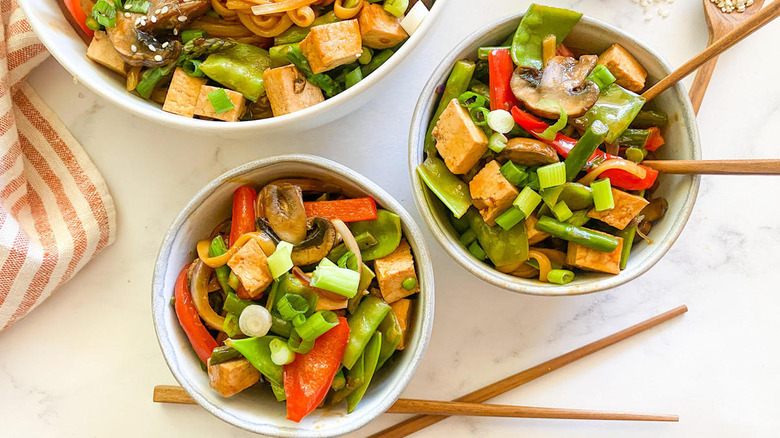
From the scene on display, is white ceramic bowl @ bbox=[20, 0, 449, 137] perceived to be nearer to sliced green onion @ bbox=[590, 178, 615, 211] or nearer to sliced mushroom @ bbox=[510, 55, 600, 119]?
sliced mushroom @ bbox=[510, 55, 600, 119]

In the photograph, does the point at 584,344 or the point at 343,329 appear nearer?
the point at 343,329

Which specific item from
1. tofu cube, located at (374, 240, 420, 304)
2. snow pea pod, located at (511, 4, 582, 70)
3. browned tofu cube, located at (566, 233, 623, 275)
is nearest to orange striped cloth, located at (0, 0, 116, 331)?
tofu cube, located at (374, 240, 420, 304)

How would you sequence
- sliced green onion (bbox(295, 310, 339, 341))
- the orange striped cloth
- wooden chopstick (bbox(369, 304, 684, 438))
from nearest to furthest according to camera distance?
sliced green onion (bbox(295, 310, 339, 341)) → the orange striped cloth → wooden chopstick (bbox(369, 304, 684, 438))

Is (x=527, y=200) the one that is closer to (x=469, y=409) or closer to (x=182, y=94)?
(x=469, y=409)

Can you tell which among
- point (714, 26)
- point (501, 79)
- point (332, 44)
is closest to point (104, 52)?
point (332, 44)

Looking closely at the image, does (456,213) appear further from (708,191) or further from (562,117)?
(708,191)

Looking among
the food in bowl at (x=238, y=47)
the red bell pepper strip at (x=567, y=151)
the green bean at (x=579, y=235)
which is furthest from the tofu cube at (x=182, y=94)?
the green bean at (x=579, y=235)

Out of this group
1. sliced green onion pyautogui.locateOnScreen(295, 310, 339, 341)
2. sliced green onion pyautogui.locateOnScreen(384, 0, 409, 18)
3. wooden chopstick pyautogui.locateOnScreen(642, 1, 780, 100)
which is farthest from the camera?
sliced green onion pyautogui.locateOnScreen(384, 0, 409, 18)

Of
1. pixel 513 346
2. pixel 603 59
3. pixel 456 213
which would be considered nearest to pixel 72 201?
pixel 456 213
